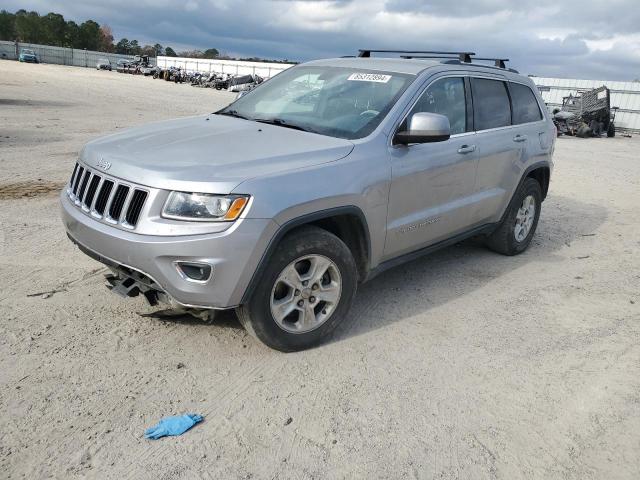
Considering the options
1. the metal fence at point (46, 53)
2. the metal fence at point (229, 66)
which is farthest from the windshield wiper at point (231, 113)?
the metal fence at point (46, 53)

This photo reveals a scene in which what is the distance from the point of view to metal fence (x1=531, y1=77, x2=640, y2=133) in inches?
1107

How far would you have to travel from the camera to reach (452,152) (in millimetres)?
4512

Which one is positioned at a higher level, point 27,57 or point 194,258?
point 27,57

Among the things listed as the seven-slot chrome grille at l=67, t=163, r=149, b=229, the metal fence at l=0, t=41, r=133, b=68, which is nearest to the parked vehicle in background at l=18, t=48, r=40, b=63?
the metal fence at l=0, t=41, r=133, b=68

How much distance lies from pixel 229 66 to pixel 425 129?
210 feet

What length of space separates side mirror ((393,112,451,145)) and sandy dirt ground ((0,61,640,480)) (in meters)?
1.37

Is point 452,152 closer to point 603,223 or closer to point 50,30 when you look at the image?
point 603,223

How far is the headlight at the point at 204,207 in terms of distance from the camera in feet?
10.1

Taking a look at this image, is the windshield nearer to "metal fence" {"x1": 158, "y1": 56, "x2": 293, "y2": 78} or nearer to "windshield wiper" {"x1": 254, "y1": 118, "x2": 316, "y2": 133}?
"windshield wiper" {"x1": 254, "y1": 118, "x2": 316, "y2": 133}

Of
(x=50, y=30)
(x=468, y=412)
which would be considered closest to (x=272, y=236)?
(x=468, y=412)

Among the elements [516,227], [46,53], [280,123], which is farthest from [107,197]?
[46,53]

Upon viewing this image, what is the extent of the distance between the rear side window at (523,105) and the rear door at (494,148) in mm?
128

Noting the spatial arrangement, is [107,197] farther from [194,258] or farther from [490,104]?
[490,104]

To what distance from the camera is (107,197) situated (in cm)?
338
